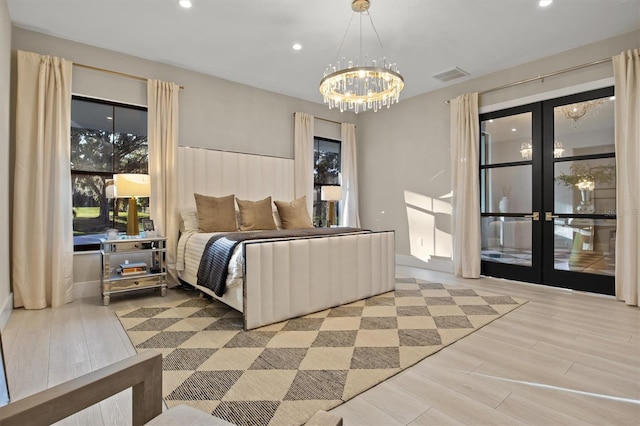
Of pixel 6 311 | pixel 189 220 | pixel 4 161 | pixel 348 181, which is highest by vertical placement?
pixel 348 181

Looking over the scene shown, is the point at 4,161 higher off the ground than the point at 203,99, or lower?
lower

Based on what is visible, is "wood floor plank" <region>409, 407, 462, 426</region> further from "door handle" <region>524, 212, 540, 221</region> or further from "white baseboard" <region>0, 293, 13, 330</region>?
"door handle" <region>524, 212, 540, 221</region>

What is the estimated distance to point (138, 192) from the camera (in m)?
3.53

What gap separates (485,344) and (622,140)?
285cm

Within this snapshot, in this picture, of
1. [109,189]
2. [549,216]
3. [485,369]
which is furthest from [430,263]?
[109,189]

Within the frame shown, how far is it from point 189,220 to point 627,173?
193 inches

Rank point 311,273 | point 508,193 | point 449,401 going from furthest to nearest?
point 508,193, point 311,273, point 449,401

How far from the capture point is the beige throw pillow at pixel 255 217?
13.6 feet

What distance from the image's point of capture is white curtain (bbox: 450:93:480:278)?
460 cm

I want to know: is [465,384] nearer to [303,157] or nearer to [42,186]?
[42,186]

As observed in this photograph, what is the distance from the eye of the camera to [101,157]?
3.87m

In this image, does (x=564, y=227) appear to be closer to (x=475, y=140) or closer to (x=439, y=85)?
(x=475, y=140)

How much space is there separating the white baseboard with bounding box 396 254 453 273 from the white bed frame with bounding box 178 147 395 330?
1716 mm

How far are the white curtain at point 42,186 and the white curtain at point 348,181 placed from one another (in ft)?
13.4
